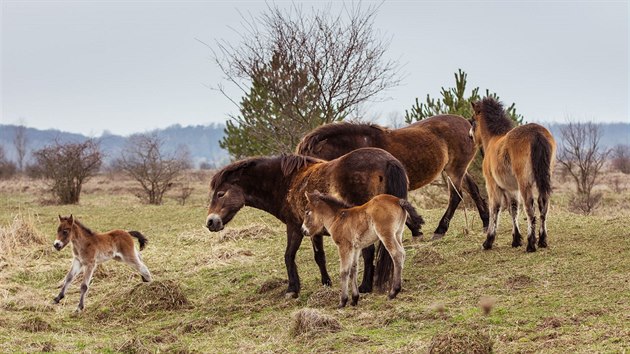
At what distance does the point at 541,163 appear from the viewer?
9.60 meters

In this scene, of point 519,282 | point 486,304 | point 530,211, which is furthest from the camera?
point 530,211

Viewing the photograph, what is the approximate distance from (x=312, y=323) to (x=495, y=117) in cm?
557

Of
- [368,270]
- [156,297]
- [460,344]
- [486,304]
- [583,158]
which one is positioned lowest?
[156,297]

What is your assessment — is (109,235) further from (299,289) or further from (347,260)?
(347,260)

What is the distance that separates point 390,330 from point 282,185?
326cm

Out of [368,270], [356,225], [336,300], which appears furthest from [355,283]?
[368,270]

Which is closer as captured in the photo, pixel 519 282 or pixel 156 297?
pixel 519 282

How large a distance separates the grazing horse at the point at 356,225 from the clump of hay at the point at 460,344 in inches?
79.8

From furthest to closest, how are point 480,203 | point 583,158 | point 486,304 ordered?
1. point 583,158
2. point 480,203
3. point 486,304

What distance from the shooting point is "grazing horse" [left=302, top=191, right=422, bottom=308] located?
785cm

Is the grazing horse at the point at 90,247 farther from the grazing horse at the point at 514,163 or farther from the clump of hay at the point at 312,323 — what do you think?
the grazing horse at the point at 514,163

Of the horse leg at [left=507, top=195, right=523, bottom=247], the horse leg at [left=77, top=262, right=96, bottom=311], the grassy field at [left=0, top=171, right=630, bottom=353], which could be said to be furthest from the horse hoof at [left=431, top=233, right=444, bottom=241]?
the horse leg at [left=77, top=262, right=96, bottom=311]

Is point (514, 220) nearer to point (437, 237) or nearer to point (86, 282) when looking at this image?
point (437, 237)

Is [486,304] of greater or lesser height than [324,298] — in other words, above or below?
above
